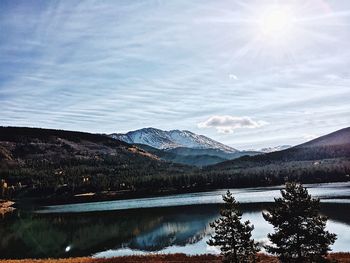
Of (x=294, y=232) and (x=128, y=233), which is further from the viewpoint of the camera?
(x=128, y=233)

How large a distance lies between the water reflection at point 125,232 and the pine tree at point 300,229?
26909mm

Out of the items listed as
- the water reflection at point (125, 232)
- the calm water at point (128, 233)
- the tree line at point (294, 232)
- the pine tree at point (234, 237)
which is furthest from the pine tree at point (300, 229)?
the water reflection at point (125, 232)

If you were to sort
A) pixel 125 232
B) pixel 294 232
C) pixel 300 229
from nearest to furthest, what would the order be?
pixel 300 229, pixel 294 232, pixel 125 232

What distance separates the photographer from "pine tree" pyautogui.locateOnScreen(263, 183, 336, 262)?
1439 inches

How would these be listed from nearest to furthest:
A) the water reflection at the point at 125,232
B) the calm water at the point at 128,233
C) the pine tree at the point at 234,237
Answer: the pine tree at the point at 234,237, the calm water at the point at 128,233, the water reflection at the point at 125,232

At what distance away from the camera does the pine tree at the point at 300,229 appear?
120 feet

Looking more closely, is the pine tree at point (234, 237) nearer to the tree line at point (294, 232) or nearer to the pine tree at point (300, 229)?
the tree line at point (294, 232)

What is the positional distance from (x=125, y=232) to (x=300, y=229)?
223 ft

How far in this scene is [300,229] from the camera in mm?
37438

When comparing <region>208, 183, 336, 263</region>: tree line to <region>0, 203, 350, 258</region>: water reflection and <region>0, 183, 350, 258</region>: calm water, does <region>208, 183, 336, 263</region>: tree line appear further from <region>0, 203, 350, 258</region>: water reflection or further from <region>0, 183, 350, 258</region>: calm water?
<region>0, 203, 350, 258</region>: water reflection

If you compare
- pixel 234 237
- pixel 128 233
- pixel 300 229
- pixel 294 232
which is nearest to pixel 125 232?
pixel 128 233

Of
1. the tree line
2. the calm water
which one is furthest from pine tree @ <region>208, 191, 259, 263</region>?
the calm water

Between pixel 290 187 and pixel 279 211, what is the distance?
2.54m

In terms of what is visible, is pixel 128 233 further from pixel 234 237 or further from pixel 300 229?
pixel 300 229
